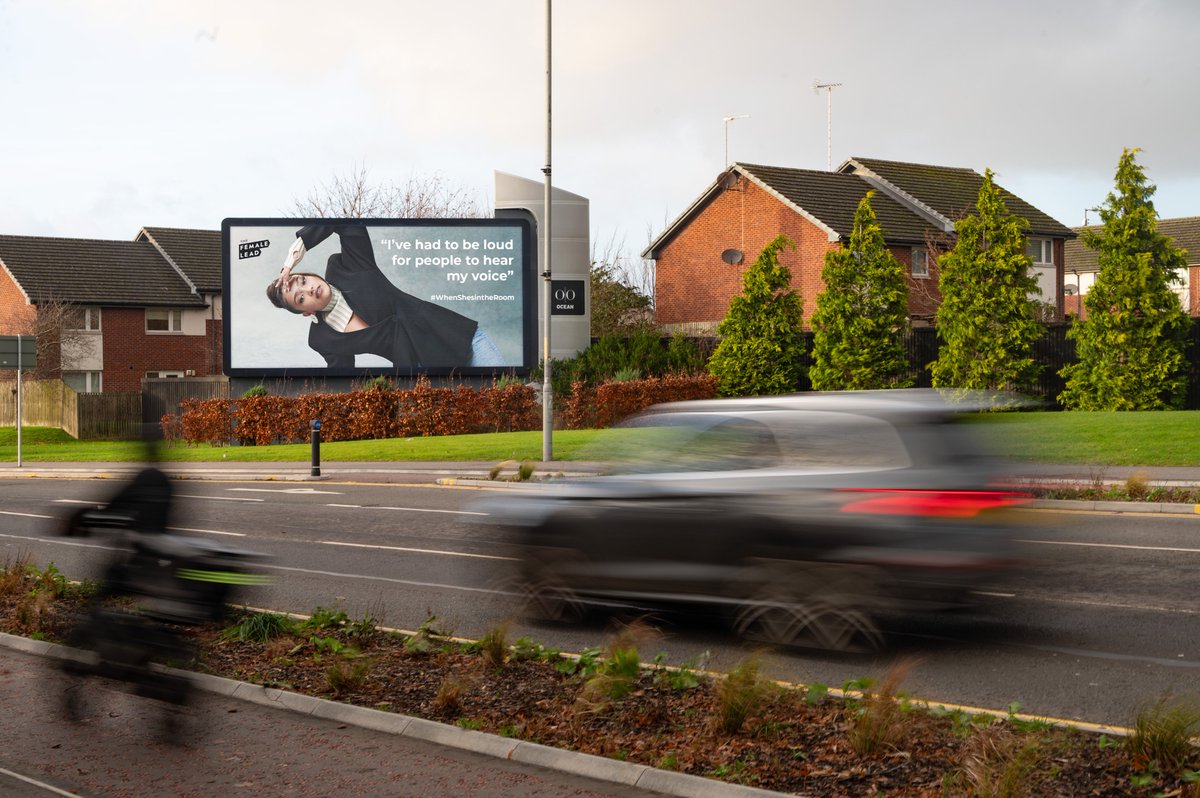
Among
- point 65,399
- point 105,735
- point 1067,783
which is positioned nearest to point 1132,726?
point 1067,783

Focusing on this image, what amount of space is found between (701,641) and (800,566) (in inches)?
42.2

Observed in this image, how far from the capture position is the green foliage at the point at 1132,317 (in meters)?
34.9

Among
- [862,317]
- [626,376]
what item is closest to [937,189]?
[862,317]

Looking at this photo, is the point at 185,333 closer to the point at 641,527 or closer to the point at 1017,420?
the point at 1017,420

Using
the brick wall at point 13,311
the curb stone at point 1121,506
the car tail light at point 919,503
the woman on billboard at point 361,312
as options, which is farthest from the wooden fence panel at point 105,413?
the car tail light at point 919,503

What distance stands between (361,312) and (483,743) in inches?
1423

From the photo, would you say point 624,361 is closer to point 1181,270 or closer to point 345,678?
point 345,678

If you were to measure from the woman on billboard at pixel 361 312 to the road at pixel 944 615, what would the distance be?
22580 mm

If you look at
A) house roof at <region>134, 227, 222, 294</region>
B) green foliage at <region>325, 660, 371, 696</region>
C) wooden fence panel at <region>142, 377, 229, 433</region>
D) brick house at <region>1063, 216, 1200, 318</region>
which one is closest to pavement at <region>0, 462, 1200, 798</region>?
green foliage at <region>325, 660, 371, 696</region>

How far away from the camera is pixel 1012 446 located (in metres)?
25.5

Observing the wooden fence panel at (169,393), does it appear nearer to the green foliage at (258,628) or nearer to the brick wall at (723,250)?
the brick wall at (723,250)

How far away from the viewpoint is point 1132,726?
627 cm

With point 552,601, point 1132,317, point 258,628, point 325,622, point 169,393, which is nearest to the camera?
point 258,628

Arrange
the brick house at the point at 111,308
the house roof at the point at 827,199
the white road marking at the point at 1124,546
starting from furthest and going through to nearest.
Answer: the brick house at the point at 111,308
the house roof at the point at 827,199
the white road marking at the point at 1124,546
